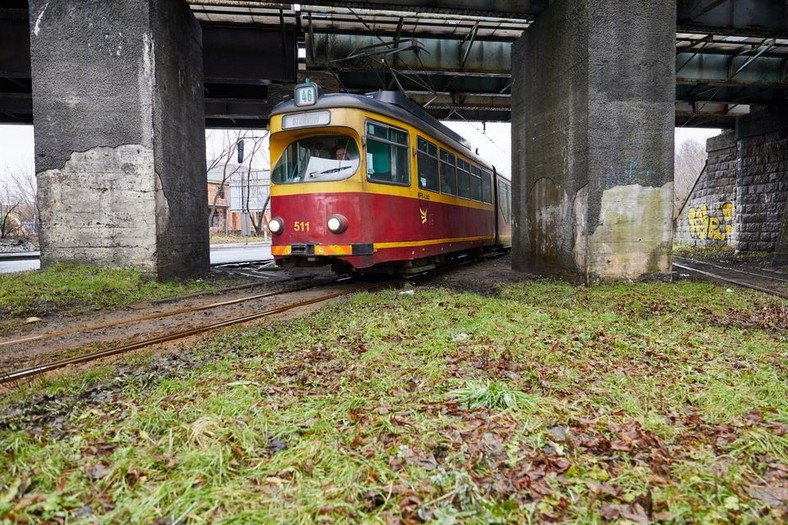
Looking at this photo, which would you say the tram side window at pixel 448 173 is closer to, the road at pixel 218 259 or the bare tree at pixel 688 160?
the road at pixel 218 259

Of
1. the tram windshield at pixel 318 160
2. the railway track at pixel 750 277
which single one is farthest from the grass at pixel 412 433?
the railway track at pixel 750 277

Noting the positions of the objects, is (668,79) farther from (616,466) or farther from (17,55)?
(17,55)

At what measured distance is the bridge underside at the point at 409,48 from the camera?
427 inches

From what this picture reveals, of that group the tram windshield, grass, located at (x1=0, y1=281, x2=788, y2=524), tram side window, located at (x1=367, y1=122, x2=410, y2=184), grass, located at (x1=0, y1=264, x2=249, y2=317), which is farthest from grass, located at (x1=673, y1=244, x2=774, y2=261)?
grass, located at (x1=0, y1=264, x2=249, y2=317)

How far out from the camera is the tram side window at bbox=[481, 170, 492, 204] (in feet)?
51.6

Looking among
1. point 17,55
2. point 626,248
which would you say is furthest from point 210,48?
point 626,248

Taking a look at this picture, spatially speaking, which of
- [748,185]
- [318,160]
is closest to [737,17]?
[748,185]

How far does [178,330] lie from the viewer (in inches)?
229

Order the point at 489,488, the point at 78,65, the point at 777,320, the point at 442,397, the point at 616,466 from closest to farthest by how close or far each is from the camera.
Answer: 1. the point at 489,488
2. the point at 616,466
3. the point at 442,397
4. the point at 777,320
5. the point at 78,65

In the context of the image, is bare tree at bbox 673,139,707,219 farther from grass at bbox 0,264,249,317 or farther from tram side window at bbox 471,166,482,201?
grass at bbox 0,264,249,317

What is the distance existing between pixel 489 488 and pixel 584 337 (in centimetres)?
324

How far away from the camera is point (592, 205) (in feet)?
27.9

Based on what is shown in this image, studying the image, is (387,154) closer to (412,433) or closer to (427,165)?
(427,165)

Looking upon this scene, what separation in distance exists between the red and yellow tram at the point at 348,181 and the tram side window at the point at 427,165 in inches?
1.6
